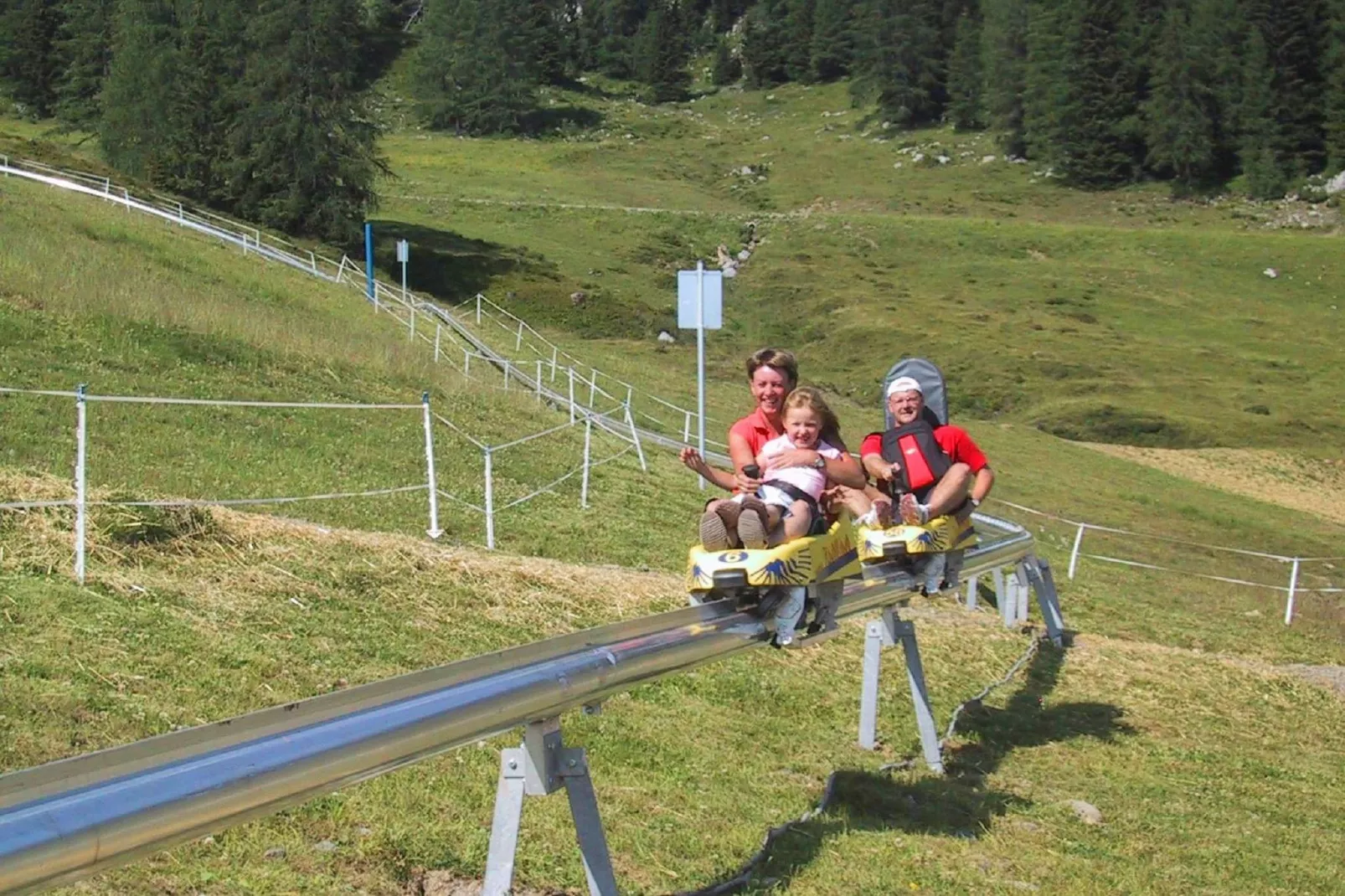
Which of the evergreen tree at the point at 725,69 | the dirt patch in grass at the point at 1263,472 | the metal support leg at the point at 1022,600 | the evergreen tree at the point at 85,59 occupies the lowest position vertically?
the dirt patch in grass at the point at 1263,472

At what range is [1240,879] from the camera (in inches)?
267

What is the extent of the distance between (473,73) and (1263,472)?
99897mm

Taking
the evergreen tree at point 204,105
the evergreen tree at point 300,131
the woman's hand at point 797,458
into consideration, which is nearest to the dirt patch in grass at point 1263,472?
the evergreen tree at point 300,131

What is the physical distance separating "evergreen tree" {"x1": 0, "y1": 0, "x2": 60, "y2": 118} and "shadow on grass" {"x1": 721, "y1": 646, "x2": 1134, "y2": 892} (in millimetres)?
119420

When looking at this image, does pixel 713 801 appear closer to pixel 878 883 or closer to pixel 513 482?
pixel 878 883

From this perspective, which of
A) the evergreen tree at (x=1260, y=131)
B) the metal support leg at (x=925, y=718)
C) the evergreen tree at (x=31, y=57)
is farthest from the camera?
the evergreen tree at (x=31, y=57)

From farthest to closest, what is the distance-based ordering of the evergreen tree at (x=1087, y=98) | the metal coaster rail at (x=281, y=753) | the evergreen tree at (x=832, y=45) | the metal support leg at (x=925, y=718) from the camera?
the evergreen tree at (x=832, y=45), the evergreen tree at (x=1087, y=98), the metal support leg at (x=925, y=718), the metal coaster rail at (x=281, y=753)

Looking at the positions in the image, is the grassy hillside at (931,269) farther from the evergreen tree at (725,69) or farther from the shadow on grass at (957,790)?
the evergreen tree at (725,69)

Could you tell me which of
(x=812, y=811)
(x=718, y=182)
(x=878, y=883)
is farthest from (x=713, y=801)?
(x=718, y=182)

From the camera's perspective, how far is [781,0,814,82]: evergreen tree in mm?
154000

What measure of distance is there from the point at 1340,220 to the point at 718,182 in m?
41.4

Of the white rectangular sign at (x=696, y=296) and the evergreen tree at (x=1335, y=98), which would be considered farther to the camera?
the evergreen tree at (x=1335, y=98)

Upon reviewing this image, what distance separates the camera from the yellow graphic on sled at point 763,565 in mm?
6516

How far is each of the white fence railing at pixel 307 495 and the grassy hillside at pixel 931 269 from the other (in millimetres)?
24455
